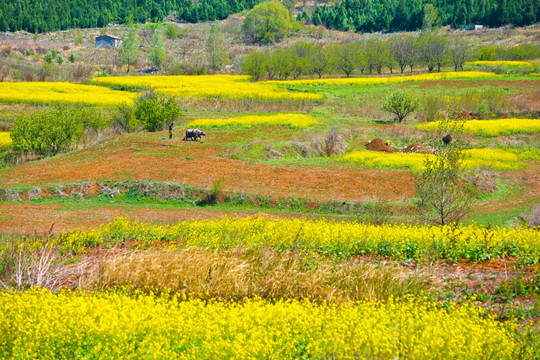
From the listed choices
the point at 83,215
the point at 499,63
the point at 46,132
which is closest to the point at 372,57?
the point at 499,63

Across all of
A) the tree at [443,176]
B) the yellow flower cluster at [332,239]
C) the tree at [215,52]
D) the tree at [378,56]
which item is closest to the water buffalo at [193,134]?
the yellow flower cluster at [332,239]

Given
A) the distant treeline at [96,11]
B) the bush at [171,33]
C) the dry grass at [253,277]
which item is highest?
the distant treeline at [96,11]

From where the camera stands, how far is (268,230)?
12.4m

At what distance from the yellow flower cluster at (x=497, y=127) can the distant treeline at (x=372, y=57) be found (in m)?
39.1

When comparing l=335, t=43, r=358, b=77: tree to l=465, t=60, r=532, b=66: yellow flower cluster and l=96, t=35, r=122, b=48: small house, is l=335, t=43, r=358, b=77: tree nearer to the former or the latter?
l=465, t=60, r=532, b=66: yellow flower cluster

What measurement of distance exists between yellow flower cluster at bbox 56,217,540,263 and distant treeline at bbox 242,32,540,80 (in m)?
63.5

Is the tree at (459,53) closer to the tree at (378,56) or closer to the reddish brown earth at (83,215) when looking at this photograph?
the tree at (378,56)

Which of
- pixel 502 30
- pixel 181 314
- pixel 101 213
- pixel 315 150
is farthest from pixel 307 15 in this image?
pixel 181 314

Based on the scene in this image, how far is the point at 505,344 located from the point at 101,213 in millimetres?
15975

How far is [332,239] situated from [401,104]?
99.6 feet

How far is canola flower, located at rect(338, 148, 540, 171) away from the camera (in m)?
26.0

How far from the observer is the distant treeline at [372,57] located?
74.0 m

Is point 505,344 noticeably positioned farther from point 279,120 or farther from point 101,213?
point 279,120

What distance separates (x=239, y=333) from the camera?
668 centimetres
